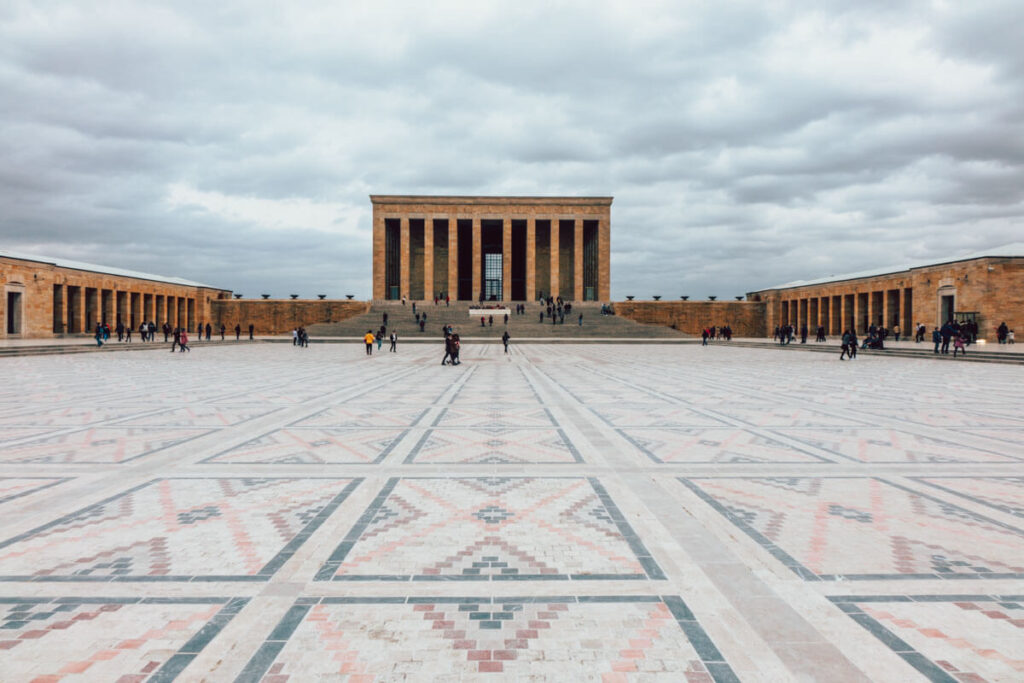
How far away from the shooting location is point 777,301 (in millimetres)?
54031

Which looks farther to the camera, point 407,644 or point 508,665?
point 407,644

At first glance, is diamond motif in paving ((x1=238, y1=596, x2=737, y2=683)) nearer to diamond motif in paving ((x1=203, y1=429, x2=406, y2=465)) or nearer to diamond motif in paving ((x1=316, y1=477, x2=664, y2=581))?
diamond motif in paving ((x1=316, y1=477, x2=664, y2=581))

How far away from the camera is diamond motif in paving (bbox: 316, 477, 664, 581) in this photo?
3115 millimetres

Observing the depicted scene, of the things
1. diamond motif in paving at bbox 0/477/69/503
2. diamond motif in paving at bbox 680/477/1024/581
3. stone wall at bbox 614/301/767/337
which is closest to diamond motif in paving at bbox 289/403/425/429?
diamond motif in paving at bbox 0/477/69/503

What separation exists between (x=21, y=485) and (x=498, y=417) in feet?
17.2

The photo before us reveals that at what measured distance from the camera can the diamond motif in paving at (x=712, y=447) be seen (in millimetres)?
5672

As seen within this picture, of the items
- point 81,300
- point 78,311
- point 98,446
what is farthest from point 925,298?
point 78,311

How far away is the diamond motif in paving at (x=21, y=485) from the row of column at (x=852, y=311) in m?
41.3

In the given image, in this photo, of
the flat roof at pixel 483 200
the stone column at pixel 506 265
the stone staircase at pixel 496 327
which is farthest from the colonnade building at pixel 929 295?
the stone column at pixel 506 265

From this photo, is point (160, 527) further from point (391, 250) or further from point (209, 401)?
point (391, 250)

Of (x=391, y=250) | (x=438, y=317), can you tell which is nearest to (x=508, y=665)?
(x=438, y=317)

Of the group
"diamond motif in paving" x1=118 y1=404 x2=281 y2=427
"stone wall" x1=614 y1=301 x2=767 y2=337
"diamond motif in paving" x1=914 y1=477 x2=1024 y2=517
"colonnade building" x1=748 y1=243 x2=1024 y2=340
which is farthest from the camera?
"stone wall" x1=614 y1=301 x2=767 y2=337

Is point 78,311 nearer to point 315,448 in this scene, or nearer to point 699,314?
point 315,448

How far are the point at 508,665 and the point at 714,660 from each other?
853mm
